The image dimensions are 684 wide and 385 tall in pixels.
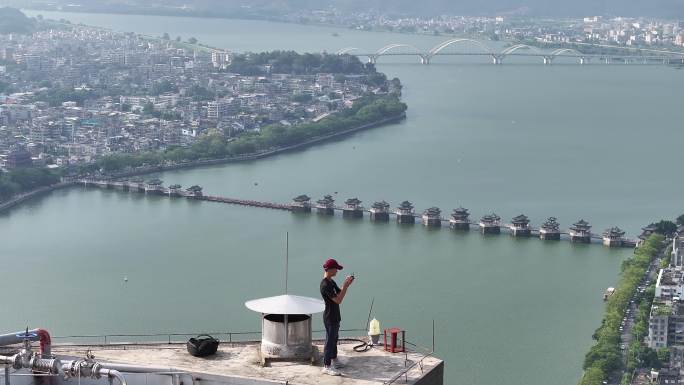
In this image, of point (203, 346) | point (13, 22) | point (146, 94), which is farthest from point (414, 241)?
point (13, 22)

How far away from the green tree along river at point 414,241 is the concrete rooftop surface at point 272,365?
189 inches

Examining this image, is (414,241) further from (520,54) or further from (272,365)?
(520,54)

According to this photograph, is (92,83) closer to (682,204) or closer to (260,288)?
(682,204)

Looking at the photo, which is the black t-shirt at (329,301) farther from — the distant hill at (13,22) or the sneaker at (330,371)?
the distant hill at (13,22)

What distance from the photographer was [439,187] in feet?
48.0

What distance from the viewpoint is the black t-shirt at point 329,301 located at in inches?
92.2

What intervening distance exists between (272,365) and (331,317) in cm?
13

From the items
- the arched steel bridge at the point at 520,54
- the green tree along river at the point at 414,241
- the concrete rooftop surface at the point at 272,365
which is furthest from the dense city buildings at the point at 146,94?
the concrete rooftop surface at the point at 272,365

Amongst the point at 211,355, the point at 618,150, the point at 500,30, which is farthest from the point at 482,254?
the point at 500,30

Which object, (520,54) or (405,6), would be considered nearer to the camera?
(520,54)

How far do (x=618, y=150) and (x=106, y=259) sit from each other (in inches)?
327

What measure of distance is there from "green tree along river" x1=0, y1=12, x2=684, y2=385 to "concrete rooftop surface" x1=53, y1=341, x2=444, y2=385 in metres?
4.81

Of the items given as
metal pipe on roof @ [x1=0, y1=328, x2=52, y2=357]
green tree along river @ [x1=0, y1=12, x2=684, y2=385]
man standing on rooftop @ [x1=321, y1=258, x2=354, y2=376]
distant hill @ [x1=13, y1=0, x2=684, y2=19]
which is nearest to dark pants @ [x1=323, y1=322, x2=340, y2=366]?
man standing on rooftop @ [x1=321, y1=258, x2=354, y2=376]

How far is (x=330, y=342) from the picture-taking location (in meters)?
2.30
